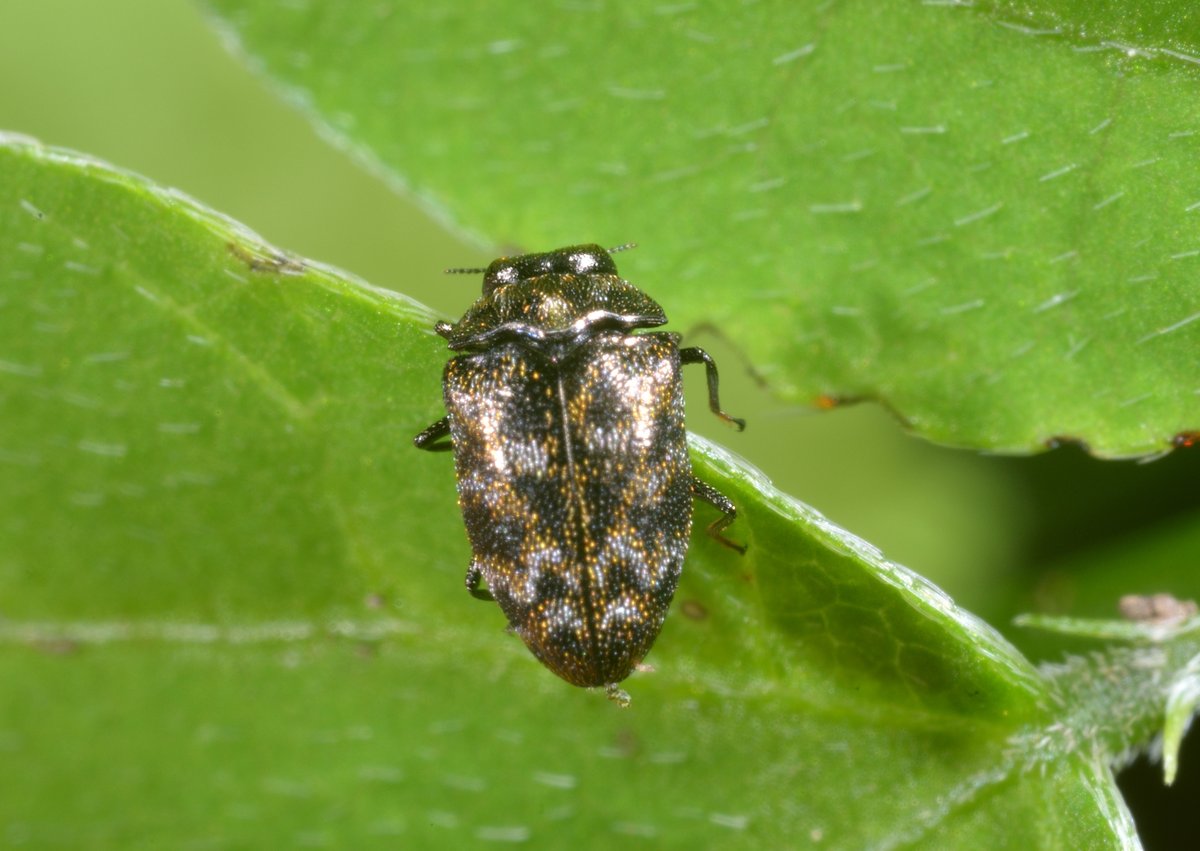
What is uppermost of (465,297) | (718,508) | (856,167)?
(465,297)

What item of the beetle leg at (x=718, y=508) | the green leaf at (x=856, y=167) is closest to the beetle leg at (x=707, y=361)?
the green leaf at (x=856, y=167)

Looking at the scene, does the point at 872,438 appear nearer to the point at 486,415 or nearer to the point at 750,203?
the point at 750,203

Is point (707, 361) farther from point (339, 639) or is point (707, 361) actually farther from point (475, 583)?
point (339, 639)

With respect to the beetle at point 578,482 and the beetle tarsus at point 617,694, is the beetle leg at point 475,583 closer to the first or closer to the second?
the beetle at point 578,482

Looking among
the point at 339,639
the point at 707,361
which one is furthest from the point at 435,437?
the point at 707,361

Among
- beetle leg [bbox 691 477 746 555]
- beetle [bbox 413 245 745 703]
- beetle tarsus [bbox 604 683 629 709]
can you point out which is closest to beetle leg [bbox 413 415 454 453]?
beetle [bbox 413 245 745 703]

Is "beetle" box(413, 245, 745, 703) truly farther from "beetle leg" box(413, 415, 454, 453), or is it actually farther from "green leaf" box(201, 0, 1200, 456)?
"green leaf" box(201, 0, 1200, 456)
